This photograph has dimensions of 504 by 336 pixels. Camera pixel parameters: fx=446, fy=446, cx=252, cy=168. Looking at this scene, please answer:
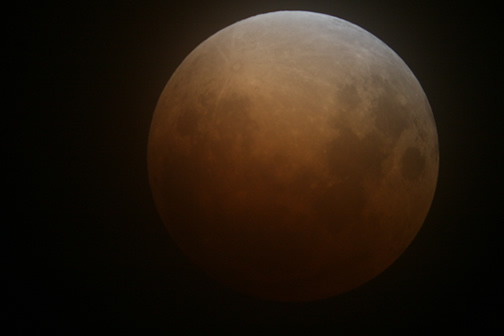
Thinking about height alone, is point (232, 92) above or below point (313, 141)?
above

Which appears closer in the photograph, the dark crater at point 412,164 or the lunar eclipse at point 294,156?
the lunar eclipse at point 294,156

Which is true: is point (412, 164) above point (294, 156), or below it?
above

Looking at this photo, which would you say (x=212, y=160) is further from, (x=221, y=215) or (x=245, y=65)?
(x=245, y=65)

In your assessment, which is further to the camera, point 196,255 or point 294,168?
point 196,255

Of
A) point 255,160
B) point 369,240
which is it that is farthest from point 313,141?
point 369,240

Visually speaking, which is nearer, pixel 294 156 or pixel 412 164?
pixel 294 156

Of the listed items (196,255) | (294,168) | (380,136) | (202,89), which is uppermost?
(202,89)

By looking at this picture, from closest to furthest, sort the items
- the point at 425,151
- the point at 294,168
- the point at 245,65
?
the point at 294,168, the point at 245,65, the point at 425,151

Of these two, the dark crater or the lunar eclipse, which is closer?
the lunar eclipse
